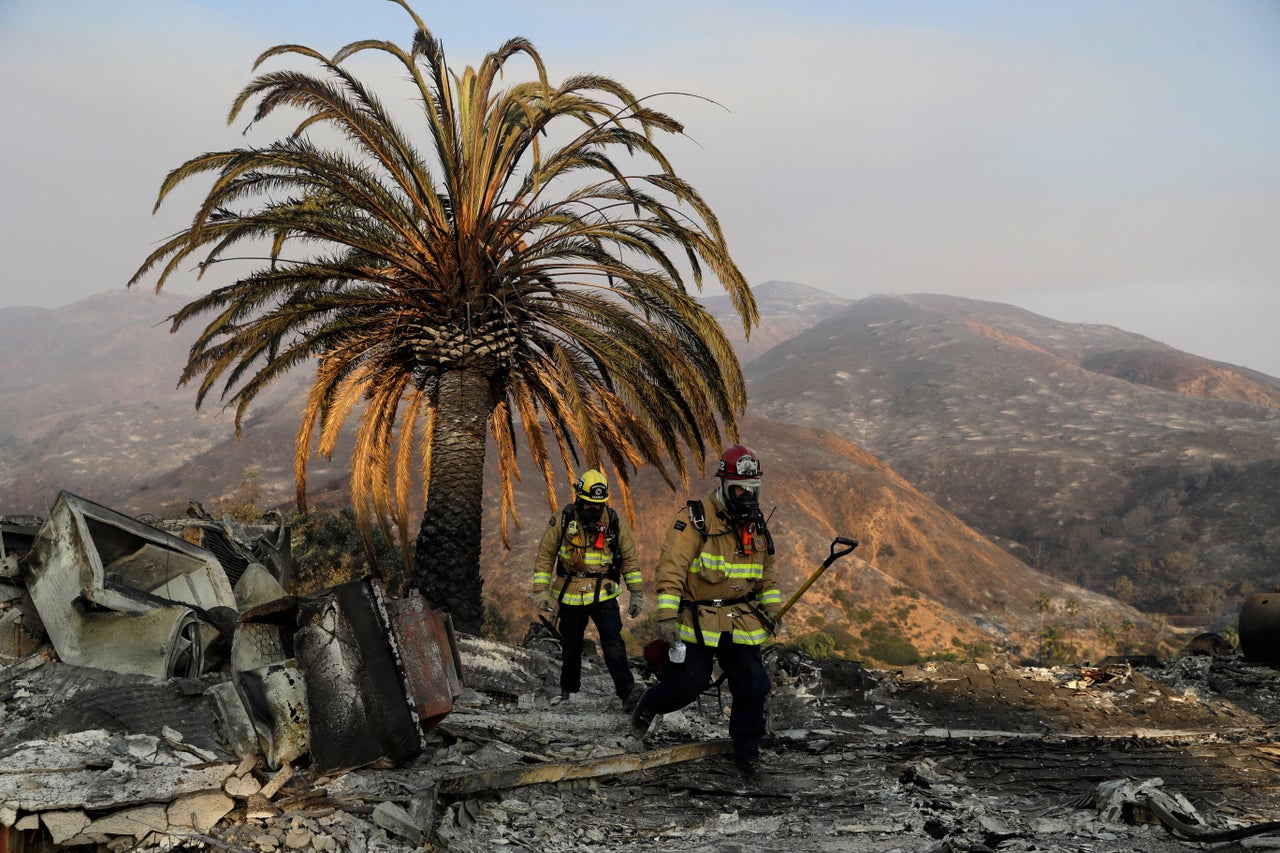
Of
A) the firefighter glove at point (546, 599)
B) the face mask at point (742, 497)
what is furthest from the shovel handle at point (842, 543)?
the firefighter glove at point (546, 599)

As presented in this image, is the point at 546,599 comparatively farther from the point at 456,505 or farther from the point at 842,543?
the point at 456,505

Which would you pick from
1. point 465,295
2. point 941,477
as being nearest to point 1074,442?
point 941,477

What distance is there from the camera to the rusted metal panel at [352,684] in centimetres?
440

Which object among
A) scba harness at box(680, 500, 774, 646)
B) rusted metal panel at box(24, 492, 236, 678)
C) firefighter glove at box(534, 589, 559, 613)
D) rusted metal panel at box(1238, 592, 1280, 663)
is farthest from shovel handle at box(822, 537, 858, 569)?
rusted metal panel at box(1238, 592, 1280, 663)

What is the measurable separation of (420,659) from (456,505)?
4754 mm

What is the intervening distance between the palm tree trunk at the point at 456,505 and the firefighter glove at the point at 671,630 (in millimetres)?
4607

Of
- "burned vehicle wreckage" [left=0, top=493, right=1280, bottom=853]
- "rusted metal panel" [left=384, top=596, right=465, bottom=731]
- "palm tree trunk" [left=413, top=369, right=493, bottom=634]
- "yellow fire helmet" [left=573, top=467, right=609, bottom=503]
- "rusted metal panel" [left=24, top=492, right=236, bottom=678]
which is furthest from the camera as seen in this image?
"palm tree trunk" [left=413, top=369, right=493, bottom=634]

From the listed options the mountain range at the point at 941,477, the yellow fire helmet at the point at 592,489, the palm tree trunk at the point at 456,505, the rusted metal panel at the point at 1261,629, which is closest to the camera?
the yellow fire helmet at the point at 592,489

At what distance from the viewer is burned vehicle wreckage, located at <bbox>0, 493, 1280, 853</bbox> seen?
388 centimetres

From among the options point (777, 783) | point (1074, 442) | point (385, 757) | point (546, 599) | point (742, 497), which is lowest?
point (777, 783)

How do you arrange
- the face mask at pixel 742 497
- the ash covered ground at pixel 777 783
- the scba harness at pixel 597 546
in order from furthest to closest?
the scba harness at pixel 597 546, the face mask at pixel 742 497, the ash covered ground at pixel 777 783

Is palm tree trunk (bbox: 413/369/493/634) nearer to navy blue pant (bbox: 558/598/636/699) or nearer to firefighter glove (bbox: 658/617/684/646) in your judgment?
navy blue pant (bbox: 558/598/636/699)

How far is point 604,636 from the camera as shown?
A: 23.2ft

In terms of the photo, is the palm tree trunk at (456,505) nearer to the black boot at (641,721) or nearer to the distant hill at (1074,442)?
the black boot at (641,721)
